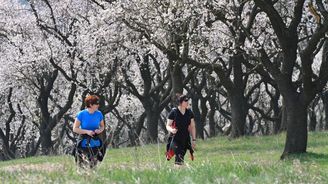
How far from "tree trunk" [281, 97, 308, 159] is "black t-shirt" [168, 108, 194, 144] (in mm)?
6576

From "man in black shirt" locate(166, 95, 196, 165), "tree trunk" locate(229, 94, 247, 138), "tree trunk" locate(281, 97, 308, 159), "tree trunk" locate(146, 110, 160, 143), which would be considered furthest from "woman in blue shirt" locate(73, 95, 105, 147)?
"tree trunk" locate(146, 110, 160, 143)

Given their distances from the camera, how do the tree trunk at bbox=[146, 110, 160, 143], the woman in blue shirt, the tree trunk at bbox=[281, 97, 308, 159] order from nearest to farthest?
the woman in blue shirt, the tree trunk at bbox=[281, 97, 308, 159], the tree trunk at bbox=[146, 110, 160, 143]

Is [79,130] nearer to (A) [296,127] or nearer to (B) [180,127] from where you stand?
(B) [180,127]

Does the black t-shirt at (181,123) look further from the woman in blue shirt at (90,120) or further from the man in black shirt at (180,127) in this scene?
the woman in blue shirt at (90,120)

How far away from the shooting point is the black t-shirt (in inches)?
531

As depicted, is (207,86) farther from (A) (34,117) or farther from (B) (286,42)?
(B) (286,42)

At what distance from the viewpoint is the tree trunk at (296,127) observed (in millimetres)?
19328

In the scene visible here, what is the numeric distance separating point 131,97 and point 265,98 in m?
12.6

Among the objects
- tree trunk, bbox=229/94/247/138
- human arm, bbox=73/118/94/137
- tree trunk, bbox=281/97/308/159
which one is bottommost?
human arm, bbox=73/118/94/137

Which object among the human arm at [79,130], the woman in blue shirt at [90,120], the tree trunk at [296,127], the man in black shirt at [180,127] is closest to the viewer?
the human arm at [79,130]

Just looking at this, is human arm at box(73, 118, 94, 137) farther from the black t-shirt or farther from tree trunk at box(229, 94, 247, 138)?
tree trunk at box(229, 94, 247, 138)

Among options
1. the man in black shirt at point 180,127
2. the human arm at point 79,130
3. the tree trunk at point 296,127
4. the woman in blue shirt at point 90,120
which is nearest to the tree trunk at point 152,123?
the tree trunk at point 296,127

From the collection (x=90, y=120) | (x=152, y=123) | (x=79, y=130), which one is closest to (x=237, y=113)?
(x=152, y=123)

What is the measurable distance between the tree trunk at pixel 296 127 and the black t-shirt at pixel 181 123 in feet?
21.6
